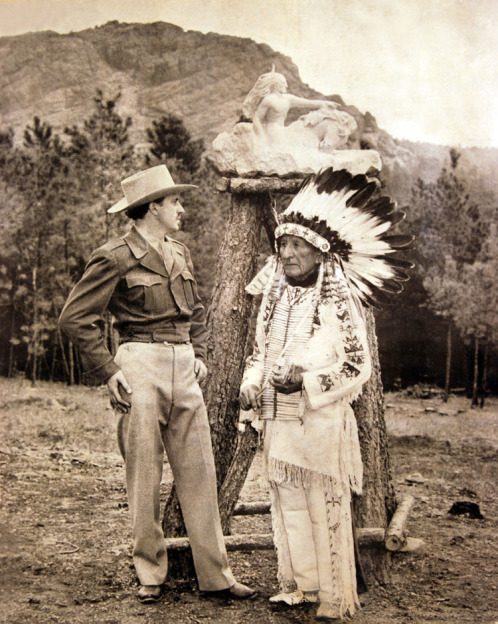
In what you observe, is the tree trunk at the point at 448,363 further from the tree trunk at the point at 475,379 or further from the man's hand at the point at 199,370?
the man's hand at the point at 199,370

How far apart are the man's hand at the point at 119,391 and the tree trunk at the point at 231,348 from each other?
2.77ft

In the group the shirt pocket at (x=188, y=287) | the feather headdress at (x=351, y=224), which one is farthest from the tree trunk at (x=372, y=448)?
the shirt pocket at (x=188, y=287)

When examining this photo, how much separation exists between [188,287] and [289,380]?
722mm

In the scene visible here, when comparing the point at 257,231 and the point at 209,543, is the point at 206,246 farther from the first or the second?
the point at 209,543

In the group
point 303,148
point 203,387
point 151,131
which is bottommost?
point 203,387

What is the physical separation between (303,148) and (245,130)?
0.37 m

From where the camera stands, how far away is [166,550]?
343 cm

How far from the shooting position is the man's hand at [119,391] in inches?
125

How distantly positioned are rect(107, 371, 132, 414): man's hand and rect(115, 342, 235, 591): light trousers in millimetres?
36

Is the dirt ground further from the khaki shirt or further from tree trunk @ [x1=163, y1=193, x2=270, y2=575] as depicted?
the khaki shirt

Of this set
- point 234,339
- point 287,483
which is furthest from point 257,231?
point 287,483

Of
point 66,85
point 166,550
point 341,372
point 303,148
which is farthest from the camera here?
point 66,85

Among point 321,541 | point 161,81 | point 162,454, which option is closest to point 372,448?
point 321,541

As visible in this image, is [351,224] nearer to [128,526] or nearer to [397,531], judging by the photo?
[397,531]
